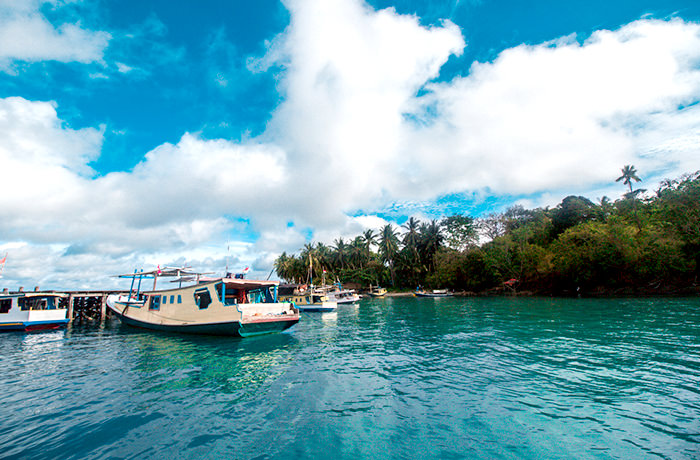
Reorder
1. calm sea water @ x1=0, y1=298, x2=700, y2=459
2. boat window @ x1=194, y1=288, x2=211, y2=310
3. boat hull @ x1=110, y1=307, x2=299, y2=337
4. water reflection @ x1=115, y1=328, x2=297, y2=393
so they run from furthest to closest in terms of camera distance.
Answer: boat window @ x1=194, y1=288, x2=211, y2=310 → boat hull @ x1=110, y1=307, x2=299, y2=337 → water reflection @ x1=115, y1=328, x2=297, y2=393 → calm sea water @ x1=0, y1=298, x2=700, y2=459

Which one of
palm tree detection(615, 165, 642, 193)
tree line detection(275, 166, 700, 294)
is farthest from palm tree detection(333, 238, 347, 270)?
palm tree detection(615, 165, 642, 193)

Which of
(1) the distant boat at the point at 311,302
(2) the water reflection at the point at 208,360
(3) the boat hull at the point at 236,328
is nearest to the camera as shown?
(2) the water reflection at the point at 208,360

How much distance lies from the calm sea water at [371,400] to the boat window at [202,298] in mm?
3495

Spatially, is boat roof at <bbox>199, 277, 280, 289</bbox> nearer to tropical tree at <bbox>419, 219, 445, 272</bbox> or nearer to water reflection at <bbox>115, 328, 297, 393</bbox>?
water reflection at <bbox>115, 328, 297, 393</bbox>

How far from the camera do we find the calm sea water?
650 cm

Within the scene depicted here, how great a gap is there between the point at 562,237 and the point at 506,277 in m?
16.0

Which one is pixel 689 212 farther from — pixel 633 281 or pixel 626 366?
pixel 626 366

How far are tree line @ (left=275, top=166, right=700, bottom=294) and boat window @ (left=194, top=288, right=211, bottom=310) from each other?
5657 cm

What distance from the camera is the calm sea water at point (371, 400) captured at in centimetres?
650

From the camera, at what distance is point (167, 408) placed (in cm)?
902

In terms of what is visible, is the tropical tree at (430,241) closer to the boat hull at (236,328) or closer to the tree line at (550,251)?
the tree line at (550,251)

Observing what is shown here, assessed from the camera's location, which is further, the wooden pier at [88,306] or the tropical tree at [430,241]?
the tropical tree at [430,241]

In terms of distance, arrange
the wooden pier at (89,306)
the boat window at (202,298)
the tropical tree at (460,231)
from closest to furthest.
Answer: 1. the boat window at (202,298)
2. the wooden pier at (89,306)
3. the tropical tree at (460,231)

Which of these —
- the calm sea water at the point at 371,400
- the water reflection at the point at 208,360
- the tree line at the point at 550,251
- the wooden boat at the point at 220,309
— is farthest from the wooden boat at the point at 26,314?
the tree line at the point at 550,251
